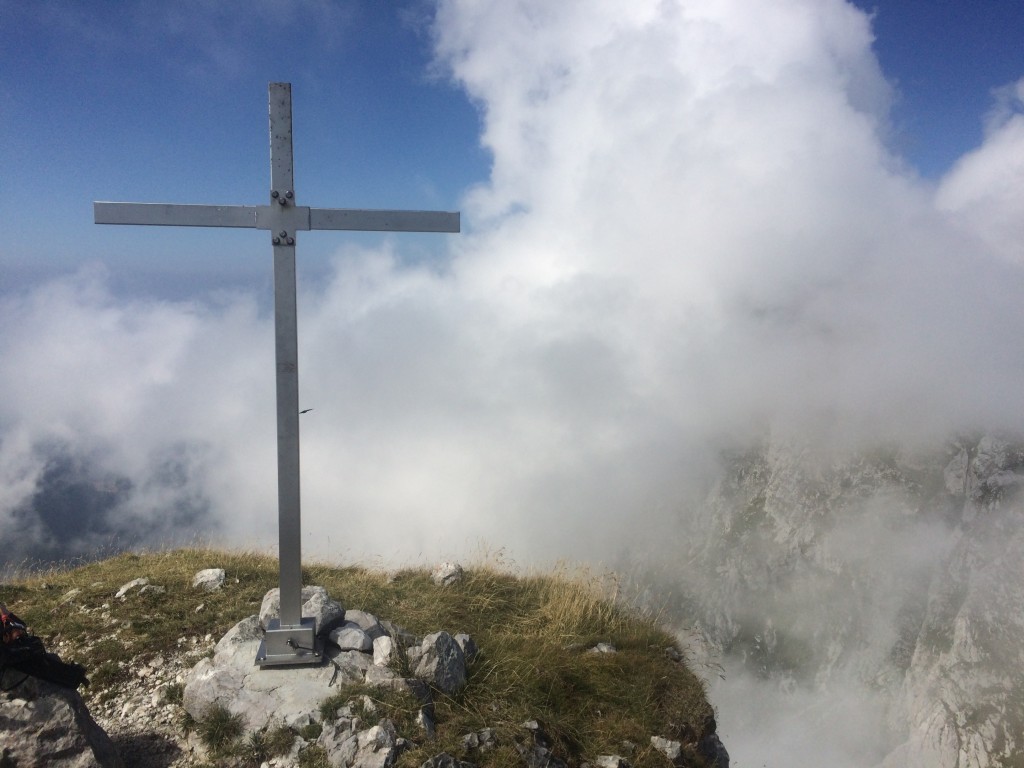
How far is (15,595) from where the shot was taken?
9.39 metres

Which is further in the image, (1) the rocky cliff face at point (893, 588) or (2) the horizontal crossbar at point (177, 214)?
(1) the rocky cliff face at point (893, 588)

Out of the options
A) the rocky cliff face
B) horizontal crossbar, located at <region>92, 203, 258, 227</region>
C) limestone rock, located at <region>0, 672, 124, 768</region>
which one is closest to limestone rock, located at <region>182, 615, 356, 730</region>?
limestone rock, located at <region>0, 672, 124, 768</region>

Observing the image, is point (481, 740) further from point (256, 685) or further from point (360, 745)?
point (256, 685)

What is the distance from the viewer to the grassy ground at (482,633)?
250 inches

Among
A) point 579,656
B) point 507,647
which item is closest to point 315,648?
point 507,647

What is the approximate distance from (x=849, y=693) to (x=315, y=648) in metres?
111

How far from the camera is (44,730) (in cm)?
509

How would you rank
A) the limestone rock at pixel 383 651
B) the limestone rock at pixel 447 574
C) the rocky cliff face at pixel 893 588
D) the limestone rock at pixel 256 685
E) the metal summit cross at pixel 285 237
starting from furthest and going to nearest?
the rocky cliff face at pixel 893 588 < the limestone rock at pixel 447 574 < the limestone rock at pixel 383 651 < the metal summit cross at pixel 285 237 < the limestone rock at pixel 256 685

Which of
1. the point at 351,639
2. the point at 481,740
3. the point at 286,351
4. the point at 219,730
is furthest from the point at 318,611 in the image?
the point at 286,351

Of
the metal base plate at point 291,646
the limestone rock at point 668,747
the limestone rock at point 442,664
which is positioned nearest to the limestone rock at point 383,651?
the limestone rock at point 442,664

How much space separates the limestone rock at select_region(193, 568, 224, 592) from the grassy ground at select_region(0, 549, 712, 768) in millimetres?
139

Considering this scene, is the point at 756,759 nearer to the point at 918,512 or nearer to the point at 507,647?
the point at 918,512

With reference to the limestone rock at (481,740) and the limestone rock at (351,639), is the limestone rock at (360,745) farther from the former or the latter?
the limestone rock at (351,639)

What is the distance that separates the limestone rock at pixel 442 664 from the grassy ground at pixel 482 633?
0.13 meters
